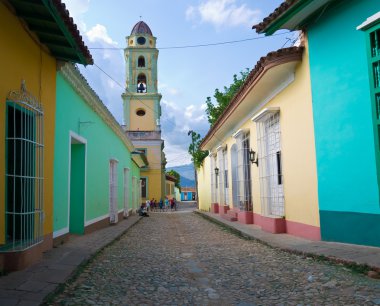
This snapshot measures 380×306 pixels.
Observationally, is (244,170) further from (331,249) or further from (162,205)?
(162,205)

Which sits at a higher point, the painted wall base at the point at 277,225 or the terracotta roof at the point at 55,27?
the terracotta roof at the point at 55,27

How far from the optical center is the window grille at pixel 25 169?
213 inches

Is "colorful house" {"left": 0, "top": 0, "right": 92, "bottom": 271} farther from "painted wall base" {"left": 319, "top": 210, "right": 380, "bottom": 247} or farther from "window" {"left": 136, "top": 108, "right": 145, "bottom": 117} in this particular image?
"window" {"left": 136, "top": 108, "right": 145, "bottom": 117}

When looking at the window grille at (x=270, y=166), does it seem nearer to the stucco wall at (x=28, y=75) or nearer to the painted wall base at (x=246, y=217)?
the painted wall base at (x=246, y=217)

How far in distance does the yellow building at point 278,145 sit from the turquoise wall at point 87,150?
3.80m

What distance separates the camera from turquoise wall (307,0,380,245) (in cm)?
Result: 602

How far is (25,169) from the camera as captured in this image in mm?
5473

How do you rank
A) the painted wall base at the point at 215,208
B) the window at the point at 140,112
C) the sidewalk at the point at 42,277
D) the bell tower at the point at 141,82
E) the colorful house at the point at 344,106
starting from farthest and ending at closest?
1. the window at the point at 140,112
2. the bell tower at the point at 141,82
3. the painted wall base at the point at 215,208
4. the colorful house at the point at 344,106
5. the sidewalk at the point at 42,277

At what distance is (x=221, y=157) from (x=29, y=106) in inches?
491

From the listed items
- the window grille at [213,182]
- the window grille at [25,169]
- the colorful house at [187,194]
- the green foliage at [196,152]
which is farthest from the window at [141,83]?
the colorful house at [187,194]

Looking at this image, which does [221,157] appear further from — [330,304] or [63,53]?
[330,304]

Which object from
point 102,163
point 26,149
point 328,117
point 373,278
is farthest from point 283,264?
point 102,163

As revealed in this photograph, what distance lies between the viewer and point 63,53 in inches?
268

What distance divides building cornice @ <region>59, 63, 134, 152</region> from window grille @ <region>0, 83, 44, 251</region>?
1860 mm
